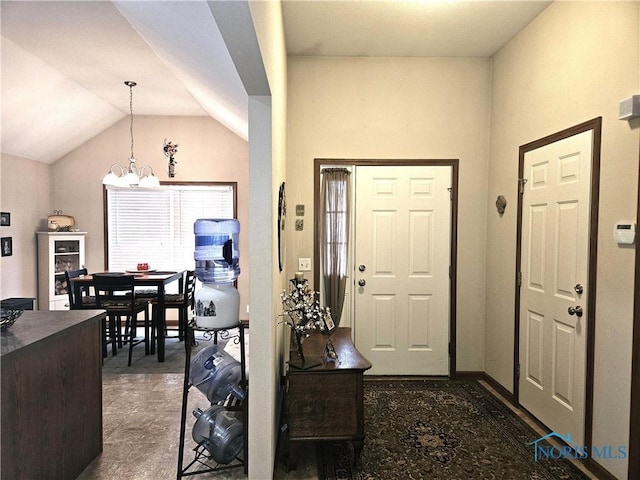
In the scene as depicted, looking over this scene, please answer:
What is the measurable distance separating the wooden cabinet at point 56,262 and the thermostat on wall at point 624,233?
6.18 meters

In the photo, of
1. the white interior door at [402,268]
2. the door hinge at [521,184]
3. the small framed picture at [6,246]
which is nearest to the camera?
the door hinge at [521,184]

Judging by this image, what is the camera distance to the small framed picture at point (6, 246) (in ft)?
16.0

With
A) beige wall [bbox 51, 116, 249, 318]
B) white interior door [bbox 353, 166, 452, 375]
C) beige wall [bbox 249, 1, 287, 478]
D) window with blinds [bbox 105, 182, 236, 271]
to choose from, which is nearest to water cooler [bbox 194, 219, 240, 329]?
beige wall [bbox 249, 1, 287, 478]

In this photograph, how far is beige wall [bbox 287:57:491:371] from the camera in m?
3.63

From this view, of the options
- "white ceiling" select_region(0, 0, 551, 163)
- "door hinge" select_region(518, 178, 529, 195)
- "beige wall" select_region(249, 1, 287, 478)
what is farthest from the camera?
"door hinge" select_region(518, 178, 529, 195)

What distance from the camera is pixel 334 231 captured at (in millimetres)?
3615

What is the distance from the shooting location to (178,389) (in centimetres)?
356

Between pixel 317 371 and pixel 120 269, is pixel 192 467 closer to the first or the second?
pixel 317 371

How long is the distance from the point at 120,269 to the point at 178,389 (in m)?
3.05

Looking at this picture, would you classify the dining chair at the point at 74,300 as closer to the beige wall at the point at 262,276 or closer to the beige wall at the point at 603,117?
the beige wall at the point at 262,276

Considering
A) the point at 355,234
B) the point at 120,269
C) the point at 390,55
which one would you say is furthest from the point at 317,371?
the point at 120,269

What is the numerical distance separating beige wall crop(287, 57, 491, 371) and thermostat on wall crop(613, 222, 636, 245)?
1.56 meters

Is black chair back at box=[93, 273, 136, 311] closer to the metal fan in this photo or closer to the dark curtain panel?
the dark curtain panel

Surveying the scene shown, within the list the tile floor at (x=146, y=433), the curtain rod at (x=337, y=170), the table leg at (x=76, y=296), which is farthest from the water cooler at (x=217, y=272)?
the table leg at (x=76, y=296)
